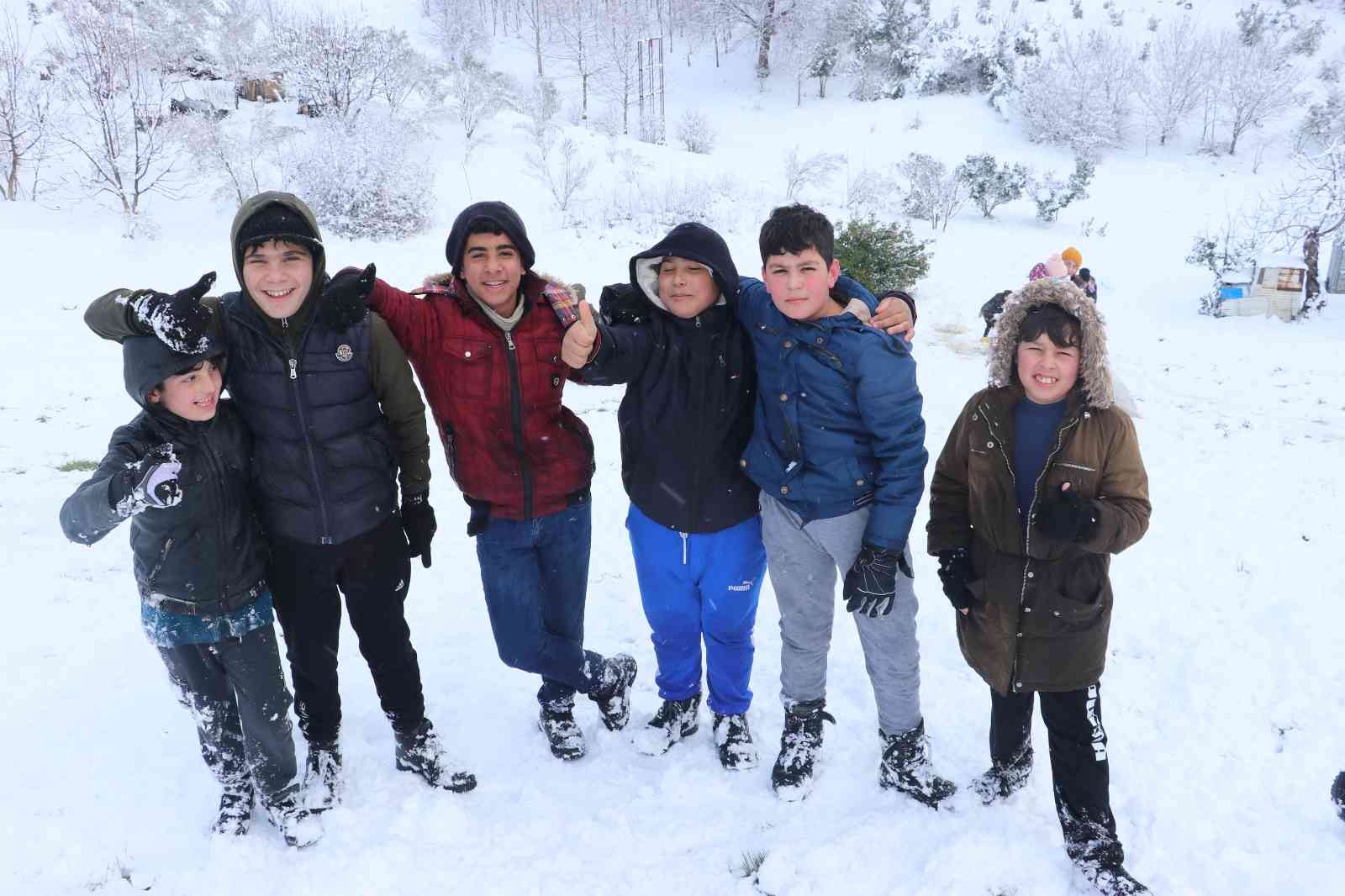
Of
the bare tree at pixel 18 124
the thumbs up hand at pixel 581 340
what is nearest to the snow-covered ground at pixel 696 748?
the thumbs up hand at pixel 581 340

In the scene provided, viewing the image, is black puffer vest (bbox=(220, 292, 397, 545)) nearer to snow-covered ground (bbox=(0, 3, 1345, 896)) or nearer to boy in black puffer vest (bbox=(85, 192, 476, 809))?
boy in black puffer vest (bbox=(85, 192, 476, 809))

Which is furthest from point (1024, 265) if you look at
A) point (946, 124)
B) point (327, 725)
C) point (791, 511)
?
point (327, 725)

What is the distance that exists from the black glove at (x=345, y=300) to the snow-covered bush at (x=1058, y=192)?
20376mm

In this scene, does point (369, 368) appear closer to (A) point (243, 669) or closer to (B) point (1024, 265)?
(A) point (243, 669)

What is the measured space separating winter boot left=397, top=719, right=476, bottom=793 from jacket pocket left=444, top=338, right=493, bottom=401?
1.37 meters

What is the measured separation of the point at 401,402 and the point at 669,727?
1.75 m

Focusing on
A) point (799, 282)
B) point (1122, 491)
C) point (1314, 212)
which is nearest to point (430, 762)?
point (799, 282)

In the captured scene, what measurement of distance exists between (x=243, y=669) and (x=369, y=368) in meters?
1.10

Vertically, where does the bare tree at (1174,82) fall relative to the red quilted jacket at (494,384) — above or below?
above

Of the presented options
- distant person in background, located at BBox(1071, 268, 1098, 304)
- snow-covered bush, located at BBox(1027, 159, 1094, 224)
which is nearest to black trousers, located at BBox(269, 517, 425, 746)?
distant person in background, located at BBox(1071, 268, 1098, 304)

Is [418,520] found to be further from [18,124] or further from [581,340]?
[18,124]

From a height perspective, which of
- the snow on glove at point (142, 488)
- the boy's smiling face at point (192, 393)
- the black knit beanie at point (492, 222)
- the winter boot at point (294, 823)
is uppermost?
the black knit beanie at point (492, 222)

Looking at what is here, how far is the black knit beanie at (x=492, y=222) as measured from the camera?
2.58 meters

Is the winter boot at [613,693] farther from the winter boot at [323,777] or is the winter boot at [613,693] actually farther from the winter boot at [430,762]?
the winter boot at [323,777]
